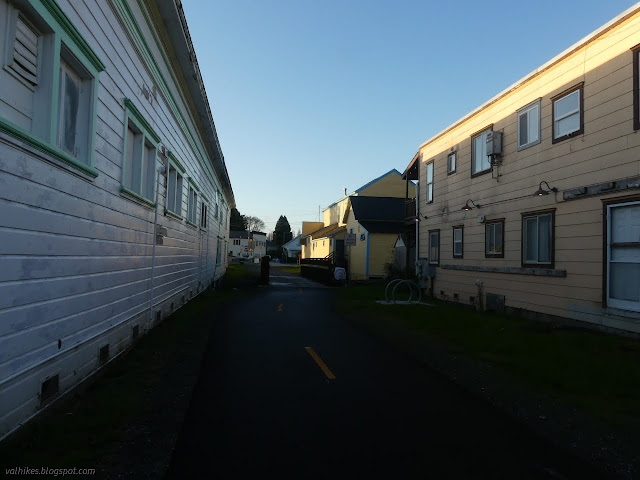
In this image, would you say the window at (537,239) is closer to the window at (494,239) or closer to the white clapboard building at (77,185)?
the window at (494,239)

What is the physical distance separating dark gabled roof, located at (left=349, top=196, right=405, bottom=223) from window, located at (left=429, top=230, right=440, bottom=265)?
1421cm

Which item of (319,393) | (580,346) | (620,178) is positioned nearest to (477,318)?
(580,346)

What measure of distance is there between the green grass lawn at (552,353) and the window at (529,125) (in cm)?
468

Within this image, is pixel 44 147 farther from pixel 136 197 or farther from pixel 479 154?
pixel 479 154

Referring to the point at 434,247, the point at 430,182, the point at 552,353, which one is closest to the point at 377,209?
the point at 430,182

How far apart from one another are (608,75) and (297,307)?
413 inches

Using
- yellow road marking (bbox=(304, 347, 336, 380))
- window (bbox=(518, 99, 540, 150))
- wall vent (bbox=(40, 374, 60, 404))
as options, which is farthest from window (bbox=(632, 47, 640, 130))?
wall vent (bbox=(40, 374, 60, 404))

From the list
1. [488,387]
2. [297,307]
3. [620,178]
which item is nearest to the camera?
[488,387]

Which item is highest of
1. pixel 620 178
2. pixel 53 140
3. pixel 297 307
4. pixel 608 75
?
pixel 608 75

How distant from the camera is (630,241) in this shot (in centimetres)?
889

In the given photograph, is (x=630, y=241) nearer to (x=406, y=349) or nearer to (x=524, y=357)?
(x=524, y=357)

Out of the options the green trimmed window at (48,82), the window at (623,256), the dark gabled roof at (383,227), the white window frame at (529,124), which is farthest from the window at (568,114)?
the dark gabled roof at (383,227)

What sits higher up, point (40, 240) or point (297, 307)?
point (40, 240)

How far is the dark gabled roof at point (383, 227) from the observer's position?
31975mm
